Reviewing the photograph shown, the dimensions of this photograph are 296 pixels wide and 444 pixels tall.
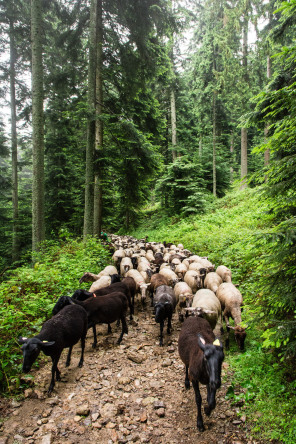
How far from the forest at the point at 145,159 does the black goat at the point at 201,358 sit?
69 cm

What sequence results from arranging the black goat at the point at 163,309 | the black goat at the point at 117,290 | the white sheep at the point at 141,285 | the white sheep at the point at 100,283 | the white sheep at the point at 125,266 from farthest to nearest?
the white sheep at the point at 125,266
the white sheep at the point at 141,285
the white sheep at the point at 100,283
the black goat at the point at 117,290
the black goat at the point at 163,309

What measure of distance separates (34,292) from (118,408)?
12.7 feet

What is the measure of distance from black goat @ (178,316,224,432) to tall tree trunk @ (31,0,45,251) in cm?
685

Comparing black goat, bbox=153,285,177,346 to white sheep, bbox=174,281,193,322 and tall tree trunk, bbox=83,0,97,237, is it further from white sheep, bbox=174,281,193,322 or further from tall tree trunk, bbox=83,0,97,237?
tall tree trunk, bbox=83,0,97,237

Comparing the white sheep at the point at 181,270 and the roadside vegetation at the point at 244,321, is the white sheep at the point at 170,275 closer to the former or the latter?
the white sheep at the point at 181,270

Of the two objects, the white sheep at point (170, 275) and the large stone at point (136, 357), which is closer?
the large stone at point (136, 357)

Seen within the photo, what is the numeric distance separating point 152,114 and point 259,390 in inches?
599

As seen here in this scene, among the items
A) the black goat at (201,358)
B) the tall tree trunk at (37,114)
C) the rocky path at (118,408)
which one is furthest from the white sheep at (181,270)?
the tall tree trunk at (37,114)

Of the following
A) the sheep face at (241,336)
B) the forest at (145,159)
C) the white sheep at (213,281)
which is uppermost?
the forest at (145,159)

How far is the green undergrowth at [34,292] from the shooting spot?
4.11 meters

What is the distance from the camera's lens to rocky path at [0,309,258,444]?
3.23 m

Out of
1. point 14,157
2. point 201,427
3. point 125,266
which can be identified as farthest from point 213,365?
point 14,157

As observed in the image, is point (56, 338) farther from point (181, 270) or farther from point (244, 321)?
point (181, 270)

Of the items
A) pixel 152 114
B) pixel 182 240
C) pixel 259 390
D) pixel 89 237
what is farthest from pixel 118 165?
pixel 259 390
